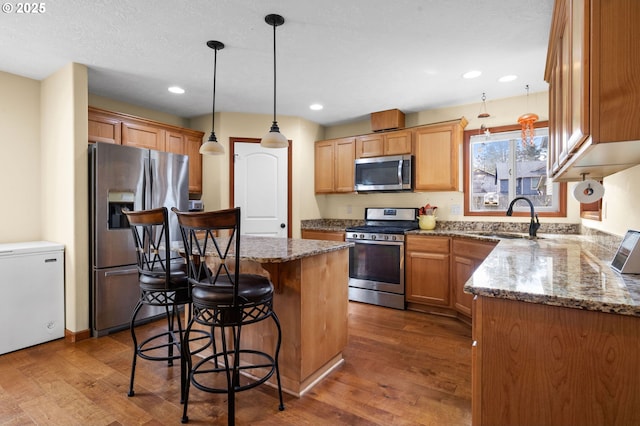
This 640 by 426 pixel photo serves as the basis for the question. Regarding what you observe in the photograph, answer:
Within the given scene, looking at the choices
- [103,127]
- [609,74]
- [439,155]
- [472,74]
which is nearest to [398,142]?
[439,155]

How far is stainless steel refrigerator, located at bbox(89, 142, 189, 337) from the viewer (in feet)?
9.67

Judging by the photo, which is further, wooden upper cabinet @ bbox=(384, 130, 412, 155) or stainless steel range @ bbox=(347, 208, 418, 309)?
wooden upper cabinet @ bbox=(384, 130, 412, 155)

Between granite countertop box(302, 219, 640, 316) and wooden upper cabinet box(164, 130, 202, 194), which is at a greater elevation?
wooden upper cabinet box(164, 130, 202, 194)

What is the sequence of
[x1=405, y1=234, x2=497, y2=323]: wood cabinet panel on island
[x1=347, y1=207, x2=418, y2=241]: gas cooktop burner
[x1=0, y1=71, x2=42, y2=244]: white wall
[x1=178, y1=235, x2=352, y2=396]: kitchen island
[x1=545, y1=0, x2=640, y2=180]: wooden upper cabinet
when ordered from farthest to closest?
1. [x1=347, y1=207, x2=418, y2=241]: gas cooktop burner
2. [x1=405, y1=234, x2=497, y2=323]: wood cabinet panel on island
3. [x1=0, y1=71, x2=42, y2=244]: white wall
4. [x1=178, y1=235, x2=352, y2=396]: kitchen island
5. [x1=545, y1=0, x2=640, y2=180]: wooden upper cabinet

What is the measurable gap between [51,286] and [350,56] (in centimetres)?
329

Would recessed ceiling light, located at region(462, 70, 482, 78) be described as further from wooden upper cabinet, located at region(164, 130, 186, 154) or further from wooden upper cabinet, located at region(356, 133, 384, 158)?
wooden upper cabinet, located at region(164, 130, 186, 154)

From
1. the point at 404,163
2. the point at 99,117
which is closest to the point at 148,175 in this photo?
the point at 99,117

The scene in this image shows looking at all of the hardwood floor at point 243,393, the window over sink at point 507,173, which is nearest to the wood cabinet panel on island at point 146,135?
the hardwood floor at point 243,393

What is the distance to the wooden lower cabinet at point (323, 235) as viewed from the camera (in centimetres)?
429

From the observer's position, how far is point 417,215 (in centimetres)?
424

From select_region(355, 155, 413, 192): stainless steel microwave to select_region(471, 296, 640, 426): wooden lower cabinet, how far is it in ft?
9.73

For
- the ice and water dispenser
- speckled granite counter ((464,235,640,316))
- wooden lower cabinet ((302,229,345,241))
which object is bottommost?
wooden lower cabinet ((302,229,345,241))

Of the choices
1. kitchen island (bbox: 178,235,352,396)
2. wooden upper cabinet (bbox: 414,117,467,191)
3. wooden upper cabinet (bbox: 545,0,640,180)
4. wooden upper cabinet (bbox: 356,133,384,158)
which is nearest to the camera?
wooden upper cabinet (bbox: 545,0,640,180)

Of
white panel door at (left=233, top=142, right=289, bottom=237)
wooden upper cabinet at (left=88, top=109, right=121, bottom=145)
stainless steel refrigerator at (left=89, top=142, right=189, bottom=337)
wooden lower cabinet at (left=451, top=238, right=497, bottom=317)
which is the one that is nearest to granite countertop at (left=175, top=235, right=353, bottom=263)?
stainless steel refrigerator at (left=89, top=142, right=189, bottom=337)
